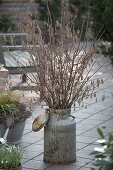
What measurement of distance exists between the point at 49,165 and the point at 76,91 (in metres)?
0.88

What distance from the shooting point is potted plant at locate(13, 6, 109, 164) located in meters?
6.33

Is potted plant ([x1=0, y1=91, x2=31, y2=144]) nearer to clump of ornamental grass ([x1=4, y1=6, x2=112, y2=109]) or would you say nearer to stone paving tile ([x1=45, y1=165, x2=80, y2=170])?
clump of ornamental grass ([x1=4, y1=6, x2=112, y2=109])

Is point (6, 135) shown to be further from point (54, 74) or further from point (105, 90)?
point (105, 90)

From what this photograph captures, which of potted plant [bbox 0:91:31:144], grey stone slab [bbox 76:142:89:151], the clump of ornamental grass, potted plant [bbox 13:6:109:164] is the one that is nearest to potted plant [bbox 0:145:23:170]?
potted plant [bbox 13:6:109:164]

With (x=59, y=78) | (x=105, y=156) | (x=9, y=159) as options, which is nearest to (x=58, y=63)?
(x=59, y=78)

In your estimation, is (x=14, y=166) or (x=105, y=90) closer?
(x=14, y=166)

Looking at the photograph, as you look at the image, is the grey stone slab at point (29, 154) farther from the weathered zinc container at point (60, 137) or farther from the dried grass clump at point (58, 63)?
the dried grass clump at point (58, 63)

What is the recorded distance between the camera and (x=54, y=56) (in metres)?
6.34

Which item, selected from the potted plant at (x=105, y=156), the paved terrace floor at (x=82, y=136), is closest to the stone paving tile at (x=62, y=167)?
the paved terrace floor at (x=82, y=136)

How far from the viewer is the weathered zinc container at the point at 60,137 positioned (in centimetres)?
640

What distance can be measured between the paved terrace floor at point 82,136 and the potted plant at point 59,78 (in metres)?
0.18

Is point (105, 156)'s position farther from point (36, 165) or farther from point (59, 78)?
point (36, 165)

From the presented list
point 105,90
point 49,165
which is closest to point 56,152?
point 49,165

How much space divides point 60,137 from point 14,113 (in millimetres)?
766
